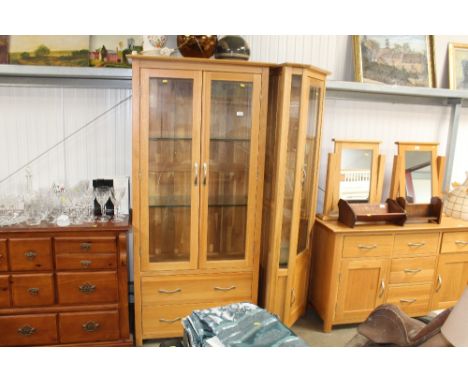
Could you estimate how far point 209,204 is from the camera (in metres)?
2.43

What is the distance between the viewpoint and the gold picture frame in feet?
9.73

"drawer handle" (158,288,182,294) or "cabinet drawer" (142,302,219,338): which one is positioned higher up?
"drawer handle" (158,288,182,294)

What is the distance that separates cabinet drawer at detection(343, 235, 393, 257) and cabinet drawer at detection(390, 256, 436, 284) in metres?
0.13

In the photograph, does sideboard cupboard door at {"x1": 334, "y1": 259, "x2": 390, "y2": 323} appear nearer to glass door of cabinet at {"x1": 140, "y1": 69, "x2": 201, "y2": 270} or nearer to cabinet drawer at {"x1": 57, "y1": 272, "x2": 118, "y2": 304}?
glass door of cabinet at {"x1": 140, "y1": 69, "x2": 201, "y2": 270}

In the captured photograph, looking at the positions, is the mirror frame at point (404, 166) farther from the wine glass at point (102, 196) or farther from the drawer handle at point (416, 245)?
the wine glass at point (102, 196)

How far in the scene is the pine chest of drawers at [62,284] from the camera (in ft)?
7.10

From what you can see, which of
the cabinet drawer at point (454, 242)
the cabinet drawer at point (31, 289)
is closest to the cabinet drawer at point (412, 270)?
the cabinet drawer at point (454, 242)

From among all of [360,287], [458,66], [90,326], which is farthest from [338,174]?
[90,326]

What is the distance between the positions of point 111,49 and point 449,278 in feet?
9.53

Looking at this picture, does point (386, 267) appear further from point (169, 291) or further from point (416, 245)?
point (169, 291)

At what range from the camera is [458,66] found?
2992 mm

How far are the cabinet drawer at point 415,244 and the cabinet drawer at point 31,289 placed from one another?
2.29 m

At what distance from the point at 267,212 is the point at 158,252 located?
768mm

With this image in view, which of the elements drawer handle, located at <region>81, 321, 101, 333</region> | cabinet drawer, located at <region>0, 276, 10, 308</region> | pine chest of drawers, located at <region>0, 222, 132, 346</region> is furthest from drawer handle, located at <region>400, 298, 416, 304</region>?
cabinet drawer, located at <region>0, 276, 10, 308</region>
